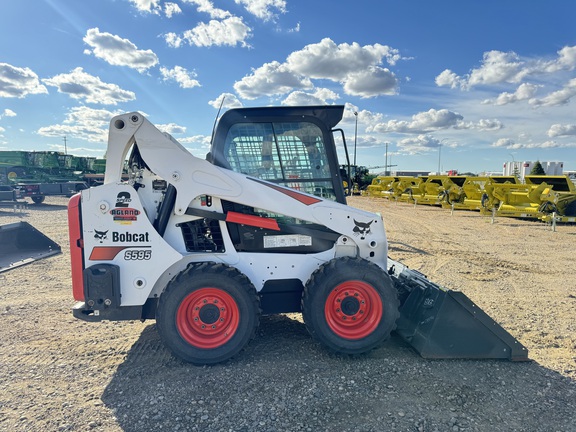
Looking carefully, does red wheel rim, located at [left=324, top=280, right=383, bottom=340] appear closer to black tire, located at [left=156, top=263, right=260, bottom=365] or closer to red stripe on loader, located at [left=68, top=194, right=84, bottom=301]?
black tire, located at [left=156, top=263, right=260, bottom=365]

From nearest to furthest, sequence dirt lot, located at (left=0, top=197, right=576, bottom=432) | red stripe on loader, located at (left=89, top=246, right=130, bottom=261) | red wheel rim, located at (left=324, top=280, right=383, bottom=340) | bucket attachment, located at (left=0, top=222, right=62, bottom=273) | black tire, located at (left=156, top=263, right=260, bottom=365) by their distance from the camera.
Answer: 1. dirt lot, located at (left=0, top=197, right=576, bottom=432)
2. black tire, located at (left=156, top=263, right=260, bottom=365)
3. red stripe on loader, located at (left=89, top=246, right=130, bottom=261)
4. red wheel rim, located at (left=324, top=280, right=383, bottom=340)
5. bucket attachment, located at (left=0, top=222, right=62, bottom=273)

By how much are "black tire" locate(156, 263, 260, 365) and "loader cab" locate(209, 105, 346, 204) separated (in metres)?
1.13

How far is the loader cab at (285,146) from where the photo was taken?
4.01 m

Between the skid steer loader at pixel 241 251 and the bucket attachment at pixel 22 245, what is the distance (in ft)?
11.6

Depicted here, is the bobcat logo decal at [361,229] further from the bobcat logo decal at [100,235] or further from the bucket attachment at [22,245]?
the bucket attachment at [22,245]

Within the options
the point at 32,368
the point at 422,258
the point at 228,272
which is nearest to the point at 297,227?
the point at 228,272

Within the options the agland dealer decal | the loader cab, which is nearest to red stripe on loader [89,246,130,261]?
the agland dealer decal

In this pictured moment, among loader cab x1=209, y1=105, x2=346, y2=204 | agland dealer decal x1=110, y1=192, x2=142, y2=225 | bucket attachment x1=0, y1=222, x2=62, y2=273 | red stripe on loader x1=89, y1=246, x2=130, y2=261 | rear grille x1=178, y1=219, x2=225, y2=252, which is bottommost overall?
bucket attachment x1=0, y1=222, x2=62, y2=273

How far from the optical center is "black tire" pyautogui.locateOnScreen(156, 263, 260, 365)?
3.56 m

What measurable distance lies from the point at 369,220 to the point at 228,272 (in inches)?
60.2

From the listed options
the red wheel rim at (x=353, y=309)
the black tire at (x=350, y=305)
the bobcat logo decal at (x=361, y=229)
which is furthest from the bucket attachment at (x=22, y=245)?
the bobcat logo decal at (x=361, y=229)

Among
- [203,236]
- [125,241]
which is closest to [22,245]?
[125,241]

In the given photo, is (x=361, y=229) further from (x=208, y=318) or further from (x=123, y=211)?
(x=123, y=211)

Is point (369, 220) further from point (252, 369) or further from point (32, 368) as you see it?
point (32, 368)
